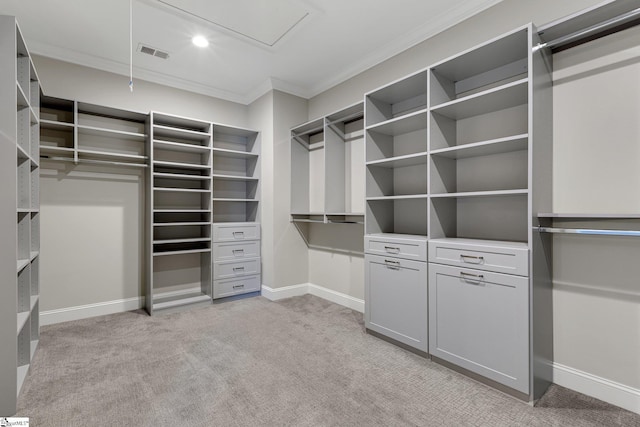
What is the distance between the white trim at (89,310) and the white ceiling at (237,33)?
2541 millimetres

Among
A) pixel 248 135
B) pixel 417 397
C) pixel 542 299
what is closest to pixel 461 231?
pixel 542 299

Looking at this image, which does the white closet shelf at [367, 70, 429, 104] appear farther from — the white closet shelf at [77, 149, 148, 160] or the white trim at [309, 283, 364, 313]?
the white closet shelf at [77, 149, 148, 160]

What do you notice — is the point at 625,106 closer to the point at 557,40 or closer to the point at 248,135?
the point at 557,40

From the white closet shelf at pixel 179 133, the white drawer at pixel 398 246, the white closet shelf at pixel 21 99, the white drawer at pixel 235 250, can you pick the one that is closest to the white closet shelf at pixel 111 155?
the white closet shelf at pixel 179 133

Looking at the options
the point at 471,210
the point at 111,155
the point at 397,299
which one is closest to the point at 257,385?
the point at 397,299

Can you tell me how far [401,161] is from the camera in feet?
9.04

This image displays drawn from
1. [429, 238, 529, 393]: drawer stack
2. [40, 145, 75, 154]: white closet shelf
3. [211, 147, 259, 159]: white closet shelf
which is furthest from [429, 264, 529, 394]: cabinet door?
[40, 145, 75, 154]: white closet shelf

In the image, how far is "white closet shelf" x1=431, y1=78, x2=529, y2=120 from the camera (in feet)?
6.40

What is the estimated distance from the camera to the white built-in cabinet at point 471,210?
6.07 ft

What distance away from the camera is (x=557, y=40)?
1.91 m

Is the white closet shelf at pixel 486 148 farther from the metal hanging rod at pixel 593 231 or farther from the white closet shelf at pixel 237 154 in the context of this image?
the white closet shelf at pixel 237 154

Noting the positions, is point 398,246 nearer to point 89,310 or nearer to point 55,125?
point 89,310

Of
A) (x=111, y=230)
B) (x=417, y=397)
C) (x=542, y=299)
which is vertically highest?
(x=111, y=230)

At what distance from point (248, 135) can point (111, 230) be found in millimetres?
2021
